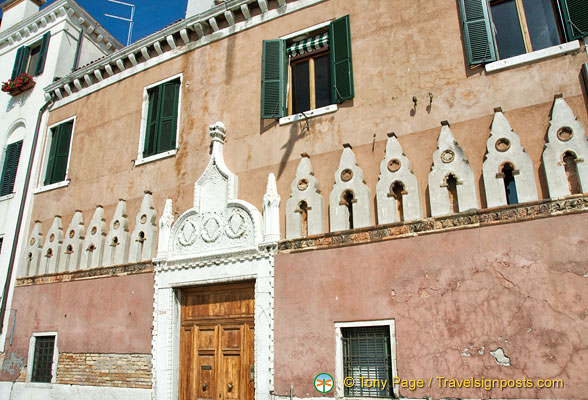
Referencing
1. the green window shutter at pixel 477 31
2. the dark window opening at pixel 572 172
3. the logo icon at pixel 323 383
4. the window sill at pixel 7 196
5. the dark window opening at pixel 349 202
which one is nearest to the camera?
the dark window opening at pixel 572 172

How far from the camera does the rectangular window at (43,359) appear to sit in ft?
36.7

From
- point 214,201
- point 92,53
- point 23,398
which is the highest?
point 92,53

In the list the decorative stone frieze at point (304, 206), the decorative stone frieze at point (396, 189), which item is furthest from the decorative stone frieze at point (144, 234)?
the decorative stone frieze at point (396, 189)

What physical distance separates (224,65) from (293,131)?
8.94 ft

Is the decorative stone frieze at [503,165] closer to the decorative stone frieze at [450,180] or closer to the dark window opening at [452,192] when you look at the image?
the decorative stone frieze at [450,180]

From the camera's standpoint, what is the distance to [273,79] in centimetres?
988

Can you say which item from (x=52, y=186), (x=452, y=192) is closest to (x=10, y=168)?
(x=52, y=186)

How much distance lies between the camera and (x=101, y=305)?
10.6 m

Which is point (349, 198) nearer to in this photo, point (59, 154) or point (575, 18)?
point (575, 18)

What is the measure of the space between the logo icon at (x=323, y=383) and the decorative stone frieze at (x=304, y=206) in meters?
2.30

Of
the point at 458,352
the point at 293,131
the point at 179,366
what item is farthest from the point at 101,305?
the point at 458,352

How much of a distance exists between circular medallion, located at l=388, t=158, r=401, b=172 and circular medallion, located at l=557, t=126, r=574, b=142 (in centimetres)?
231

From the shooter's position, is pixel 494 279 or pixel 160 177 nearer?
pixel 494 279

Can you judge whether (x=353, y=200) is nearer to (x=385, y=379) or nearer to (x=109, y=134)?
(x=385, y=379)
